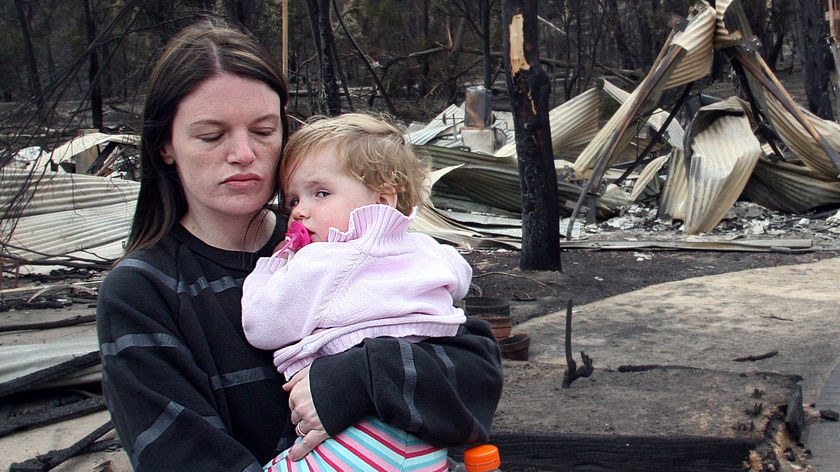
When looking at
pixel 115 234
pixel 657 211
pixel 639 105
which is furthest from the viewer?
pixel 657 211

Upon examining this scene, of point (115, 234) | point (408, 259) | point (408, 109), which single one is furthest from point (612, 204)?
point (408, 109)

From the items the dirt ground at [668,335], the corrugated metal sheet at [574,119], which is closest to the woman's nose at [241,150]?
the dirt ground at [668,335]

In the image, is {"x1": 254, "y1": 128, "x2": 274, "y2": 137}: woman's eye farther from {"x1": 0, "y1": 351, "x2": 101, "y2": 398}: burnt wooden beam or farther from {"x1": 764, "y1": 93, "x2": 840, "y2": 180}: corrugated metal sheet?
{"x1": 764, "y1": 93, "x2": 840, "y2": 180}: corrugated metal sheet

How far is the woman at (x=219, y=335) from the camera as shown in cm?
147

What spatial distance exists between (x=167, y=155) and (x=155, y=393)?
1.52 feet

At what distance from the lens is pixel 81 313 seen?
6.82 meters

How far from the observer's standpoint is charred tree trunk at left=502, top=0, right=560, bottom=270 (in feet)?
27.2

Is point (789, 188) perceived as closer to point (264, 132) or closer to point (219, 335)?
point (264, 132)

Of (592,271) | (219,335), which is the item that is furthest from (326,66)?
(219,335)

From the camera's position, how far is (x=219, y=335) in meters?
1.58

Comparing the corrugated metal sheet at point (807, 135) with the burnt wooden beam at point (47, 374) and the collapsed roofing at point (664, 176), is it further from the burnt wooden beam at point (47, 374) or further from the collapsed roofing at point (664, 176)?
the burnt wooden beam at point (47, 374)

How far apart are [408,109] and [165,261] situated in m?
23.8

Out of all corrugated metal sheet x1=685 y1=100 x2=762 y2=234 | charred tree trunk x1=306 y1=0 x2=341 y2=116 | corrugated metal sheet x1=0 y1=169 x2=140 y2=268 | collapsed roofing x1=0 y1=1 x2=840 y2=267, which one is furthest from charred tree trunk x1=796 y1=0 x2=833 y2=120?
corrugated metal sheet x1=0 y1=169 x2=140 y2=268

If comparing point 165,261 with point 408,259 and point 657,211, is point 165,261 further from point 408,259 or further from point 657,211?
point 657,211
